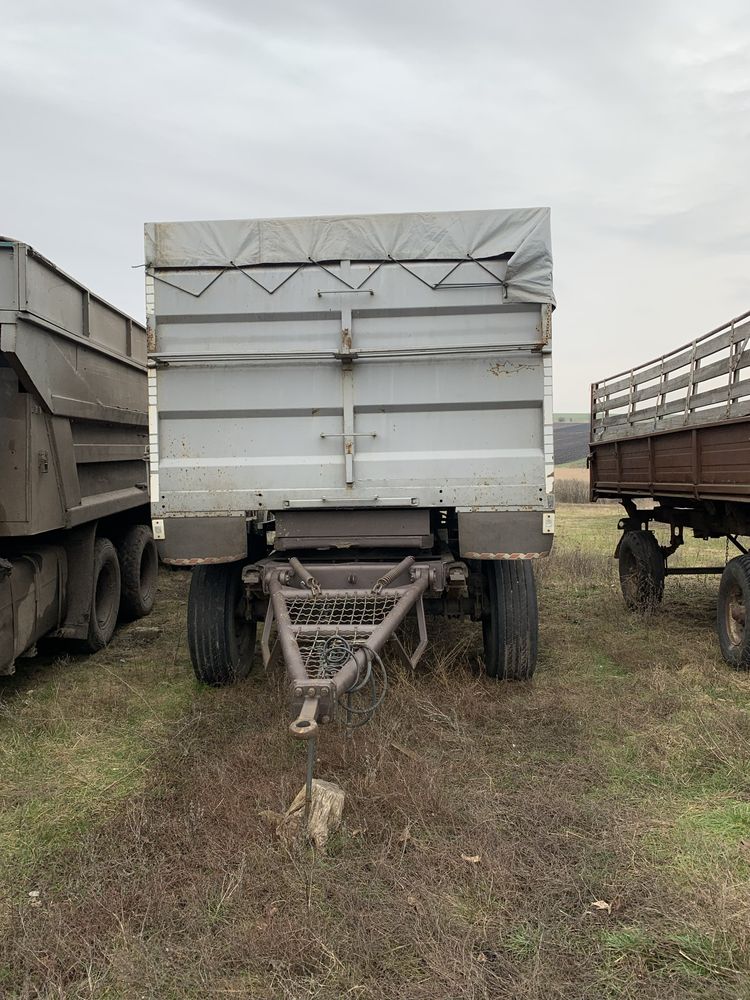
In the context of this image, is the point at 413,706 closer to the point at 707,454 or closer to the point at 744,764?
the point at 744,764

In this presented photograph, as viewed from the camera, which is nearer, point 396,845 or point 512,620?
point 396,845

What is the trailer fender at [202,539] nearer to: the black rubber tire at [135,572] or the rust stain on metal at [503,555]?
the rust stain on metal at [503,555]

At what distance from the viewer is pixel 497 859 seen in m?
2.78

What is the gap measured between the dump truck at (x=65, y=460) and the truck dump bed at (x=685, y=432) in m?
4.78

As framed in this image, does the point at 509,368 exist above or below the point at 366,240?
below

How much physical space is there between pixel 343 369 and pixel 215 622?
6.26ft

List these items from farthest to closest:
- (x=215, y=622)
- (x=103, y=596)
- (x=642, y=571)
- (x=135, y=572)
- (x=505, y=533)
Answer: (x=642, y=571), (x=135, y=572), (x=103, y=596), (x=215, y=622), (x=505, y=533)

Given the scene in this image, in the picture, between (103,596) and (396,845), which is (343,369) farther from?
(103,596)

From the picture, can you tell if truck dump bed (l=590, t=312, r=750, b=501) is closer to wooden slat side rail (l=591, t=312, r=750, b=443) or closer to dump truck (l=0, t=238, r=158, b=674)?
wooden slat side rail (l=591, t=312, r=750, b=443)

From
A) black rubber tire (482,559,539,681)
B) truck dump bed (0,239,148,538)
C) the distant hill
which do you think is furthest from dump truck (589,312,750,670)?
the distant hill

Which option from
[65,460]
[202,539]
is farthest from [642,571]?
[65,460]

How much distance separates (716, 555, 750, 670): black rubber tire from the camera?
5.24 m

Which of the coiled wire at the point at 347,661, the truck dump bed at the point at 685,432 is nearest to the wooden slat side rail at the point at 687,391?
the truck dump bed at the point at 685,432

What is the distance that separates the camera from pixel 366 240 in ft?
15.2
